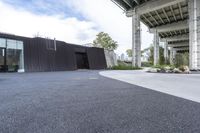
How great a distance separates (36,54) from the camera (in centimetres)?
1554

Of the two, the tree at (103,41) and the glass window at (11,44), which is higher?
the tree at (103,41)

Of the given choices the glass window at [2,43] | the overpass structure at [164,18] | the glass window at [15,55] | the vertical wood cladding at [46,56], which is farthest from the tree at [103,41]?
the glass window at [2,43]

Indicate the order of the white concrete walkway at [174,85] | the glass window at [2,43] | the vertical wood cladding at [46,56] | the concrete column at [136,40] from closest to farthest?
the white concrete walkway at [174,85], the glass window at [2,43], the vertical wood cladding at [46,56], the concrete column at [136,40]

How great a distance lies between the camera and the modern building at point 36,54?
45.6 feet

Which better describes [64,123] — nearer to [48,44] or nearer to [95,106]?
[95,106]

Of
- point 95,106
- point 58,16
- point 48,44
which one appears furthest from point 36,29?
point 95,106

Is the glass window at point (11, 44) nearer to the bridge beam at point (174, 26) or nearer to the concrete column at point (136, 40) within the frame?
the concrete column at point (136, 40)

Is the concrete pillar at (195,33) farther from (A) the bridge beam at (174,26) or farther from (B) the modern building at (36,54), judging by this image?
(B) the modern building at (36,54)

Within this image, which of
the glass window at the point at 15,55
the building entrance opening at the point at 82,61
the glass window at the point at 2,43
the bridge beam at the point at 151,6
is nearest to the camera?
the glass window at the point at 2,43

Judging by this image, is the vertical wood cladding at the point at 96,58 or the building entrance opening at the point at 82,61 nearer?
the building entrance opening at the point at 82,61

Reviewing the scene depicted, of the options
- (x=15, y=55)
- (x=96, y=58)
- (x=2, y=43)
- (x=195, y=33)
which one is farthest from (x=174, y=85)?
(x=96, y=58)

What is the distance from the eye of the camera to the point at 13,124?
6.41 ft

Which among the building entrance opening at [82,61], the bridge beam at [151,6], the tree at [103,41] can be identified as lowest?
the building entrance opening at [82,61]

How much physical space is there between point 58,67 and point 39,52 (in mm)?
2695
